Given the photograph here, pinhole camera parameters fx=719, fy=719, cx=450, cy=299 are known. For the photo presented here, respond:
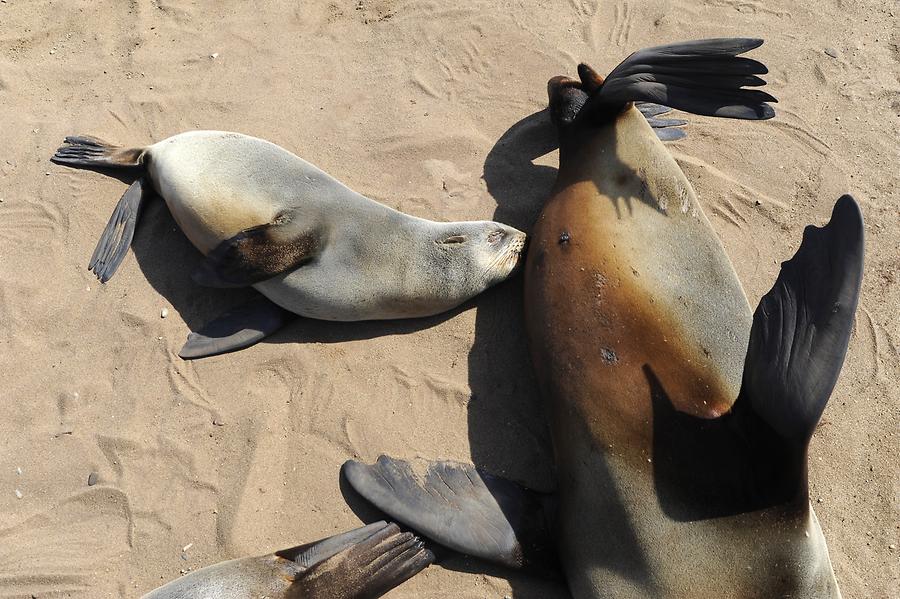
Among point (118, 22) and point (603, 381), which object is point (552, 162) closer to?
point (603, 381)

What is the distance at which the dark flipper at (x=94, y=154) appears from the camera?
4348mm

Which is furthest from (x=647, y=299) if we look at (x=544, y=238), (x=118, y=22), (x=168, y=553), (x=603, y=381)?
(x=118, y=22)

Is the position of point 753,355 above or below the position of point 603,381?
above

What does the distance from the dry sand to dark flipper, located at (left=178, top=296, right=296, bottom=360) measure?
72 millimetres

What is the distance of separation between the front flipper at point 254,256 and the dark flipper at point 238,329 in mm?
264

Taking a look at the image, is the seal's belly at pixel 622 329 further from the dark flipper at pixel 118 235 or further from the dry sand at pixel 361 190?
the dark flipper at pixel 118 235

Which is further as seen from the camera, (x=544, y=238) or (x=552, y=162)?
(x=552, y=162)

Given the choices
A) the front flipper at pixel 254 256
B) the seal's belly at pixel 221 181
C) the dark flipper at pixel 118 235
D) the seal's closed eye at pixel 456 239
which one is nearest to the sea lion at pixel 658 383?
the seal's closed eye at pixel 456 239

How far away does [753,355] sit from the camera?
2727 mm

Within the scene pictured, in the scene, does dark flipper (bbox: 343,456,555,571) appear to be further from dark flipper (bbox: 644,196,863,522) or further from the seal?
dark flipper (bbox: 644,196,863,522)

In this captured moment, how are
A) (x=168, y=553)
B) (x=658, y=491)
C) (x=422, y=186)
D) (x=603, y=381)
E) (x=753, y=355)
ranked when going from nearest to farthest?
(x=753, y=355) → (x=658, y=491) → (x=603, y=381) → (x=168, y=553) → (x=422, y=186)

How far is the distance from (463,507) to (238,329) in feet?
5.09

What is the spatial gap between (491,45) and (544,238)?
1988 mm

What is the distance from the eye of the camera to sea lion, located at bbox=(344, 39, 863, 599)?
2.63 metres
